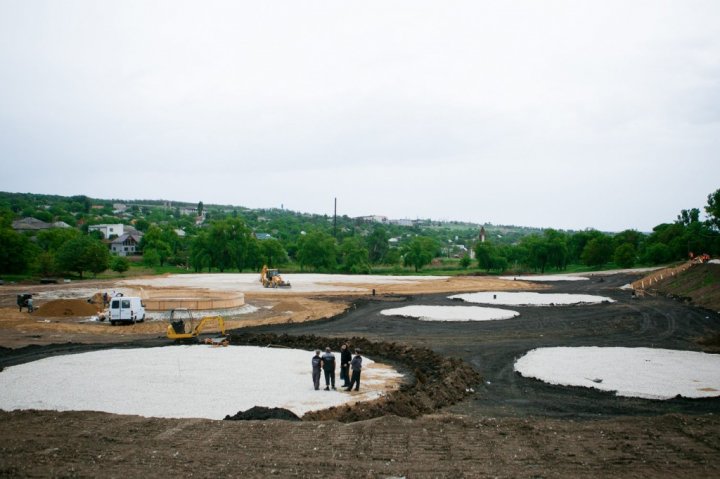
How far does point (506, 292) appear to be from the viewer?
5781 cm

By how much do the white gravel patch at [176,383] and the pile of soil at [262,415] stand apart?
3.63ft

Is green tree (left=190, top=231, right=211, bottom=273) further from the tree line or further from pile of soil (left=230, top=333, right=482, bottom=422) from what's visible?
pile of soil (left=230, top=333, right=482, bottom=422)

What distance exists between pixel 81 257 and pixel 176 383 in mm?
62608

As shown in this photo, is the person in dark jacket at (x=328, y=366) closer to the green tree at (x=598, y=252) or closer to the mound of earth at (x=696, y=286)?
the mound of earth at (x=696, y=286)

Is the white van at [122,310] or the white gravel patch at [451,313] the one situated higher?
the white van at [122,310]

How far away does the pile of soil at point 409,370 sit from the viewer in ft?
50.0

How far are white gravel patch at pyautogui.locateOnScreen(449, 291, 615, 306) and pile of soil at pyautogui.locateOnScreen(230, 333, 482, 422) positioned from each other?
23.7m

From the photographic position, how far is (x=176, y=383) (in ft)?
63.0

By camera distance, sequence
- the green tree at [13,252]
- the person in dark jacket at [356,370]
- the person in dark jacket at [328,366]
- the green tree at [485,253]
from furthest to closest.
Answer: the green tree at [485,253] → the green tree at [13,252] → the person in dark jacket at [356,370] → the person in dark jacket at [328,366]

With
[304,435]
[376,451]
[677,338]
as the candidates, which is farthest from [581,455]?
[677,338]

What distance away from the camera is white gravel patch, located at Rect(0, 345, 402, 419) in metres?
16.5

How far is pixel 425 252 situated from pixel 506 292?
195 feet

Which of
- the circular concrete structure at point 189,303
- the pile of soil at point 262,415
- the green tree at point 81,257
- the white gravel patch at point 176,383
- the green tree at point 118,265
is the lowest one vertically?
the white gravel patch at point 176,383

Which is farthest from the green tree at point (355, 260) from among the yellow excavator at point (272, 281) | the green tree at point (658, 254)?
the green tree at point (658, 254)
